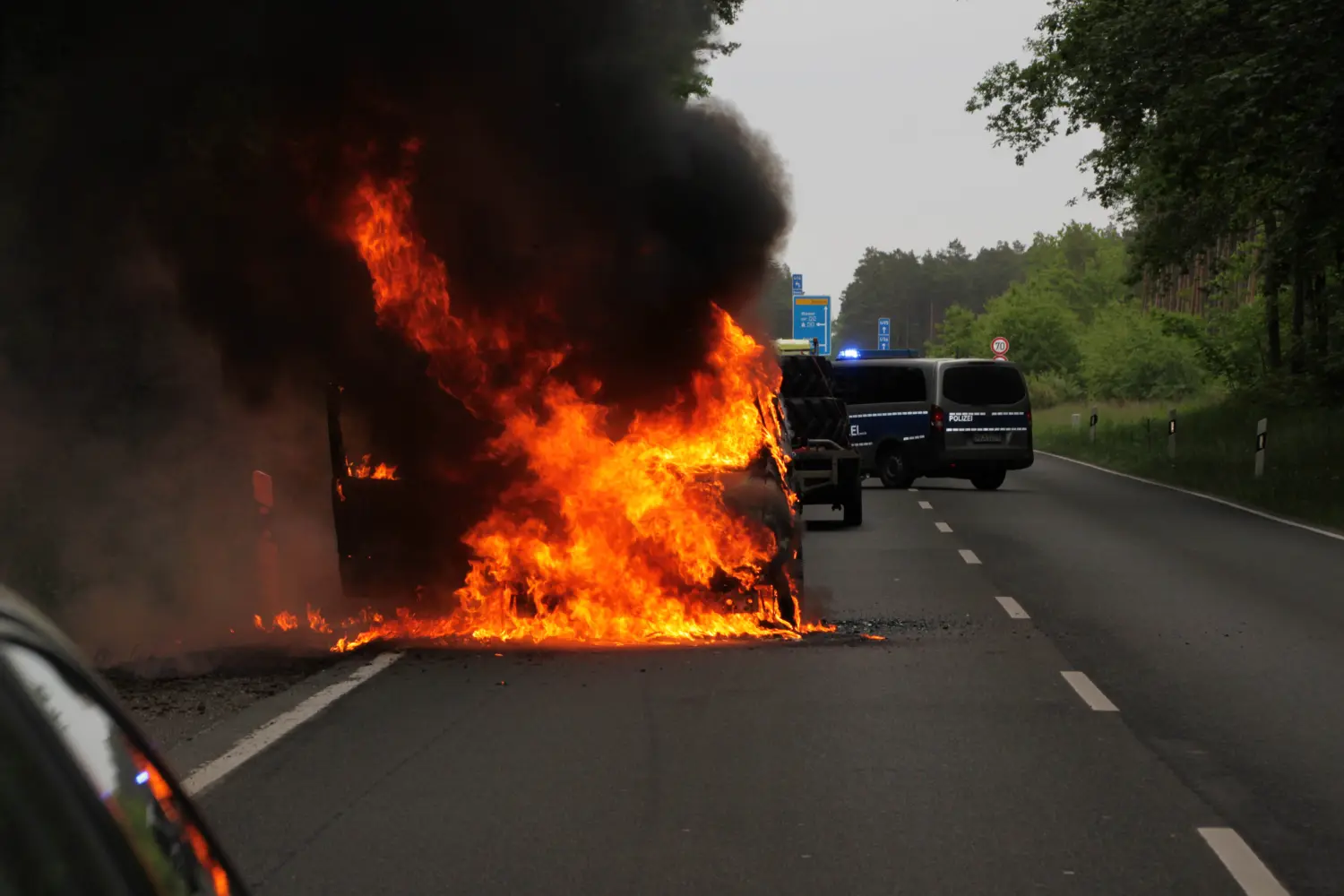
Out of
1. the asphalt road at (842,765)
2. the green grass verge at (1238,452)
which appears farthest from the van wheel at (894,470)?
the asphalt road at (842,765)

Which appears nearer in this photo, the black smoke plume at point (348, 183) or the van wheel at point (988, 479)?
the black smoke plume at point (348, 183)

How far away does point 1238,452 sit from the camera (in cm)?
3516

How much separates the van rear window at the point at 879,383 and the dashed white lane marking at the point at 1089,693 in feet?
62.3

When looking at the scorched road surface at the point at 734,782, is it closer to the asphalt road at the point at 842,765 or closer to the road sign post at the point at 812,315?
the asphalt road at the point at 842,765

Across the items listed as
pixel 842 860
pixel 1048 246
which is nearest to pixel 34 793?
pixel 842 860

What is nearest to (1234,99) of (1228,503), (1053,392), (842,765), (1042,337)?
(1228,503)

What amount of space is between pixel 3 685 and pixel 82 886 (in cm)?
21

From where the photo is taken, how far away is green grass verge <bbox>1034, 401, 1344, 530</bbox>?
84.2 feet

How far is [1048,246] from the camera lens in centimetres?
16700

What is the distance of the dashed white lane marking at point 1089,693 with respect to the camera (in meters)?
8.95

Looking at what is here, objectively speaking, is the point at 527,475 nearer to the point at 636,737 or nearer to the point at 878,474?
the point at 636,737

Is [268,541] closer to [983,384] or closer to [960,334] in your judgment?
[983,384]

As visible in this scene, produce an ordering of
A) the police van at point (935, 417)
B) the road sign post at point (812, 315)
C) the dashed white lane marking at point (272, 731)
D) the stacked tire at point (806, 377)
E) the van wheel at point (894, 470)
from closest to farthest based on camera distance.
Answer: the dashed white lane marking at point (272, 731) < the stacked tire at point (806, 377) < the police van at point (935, 417) < the van wheel at point (894, 470) < the road sign post at point (812, 315)

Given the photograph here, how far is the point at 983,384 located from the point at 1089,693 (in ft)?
65.0
